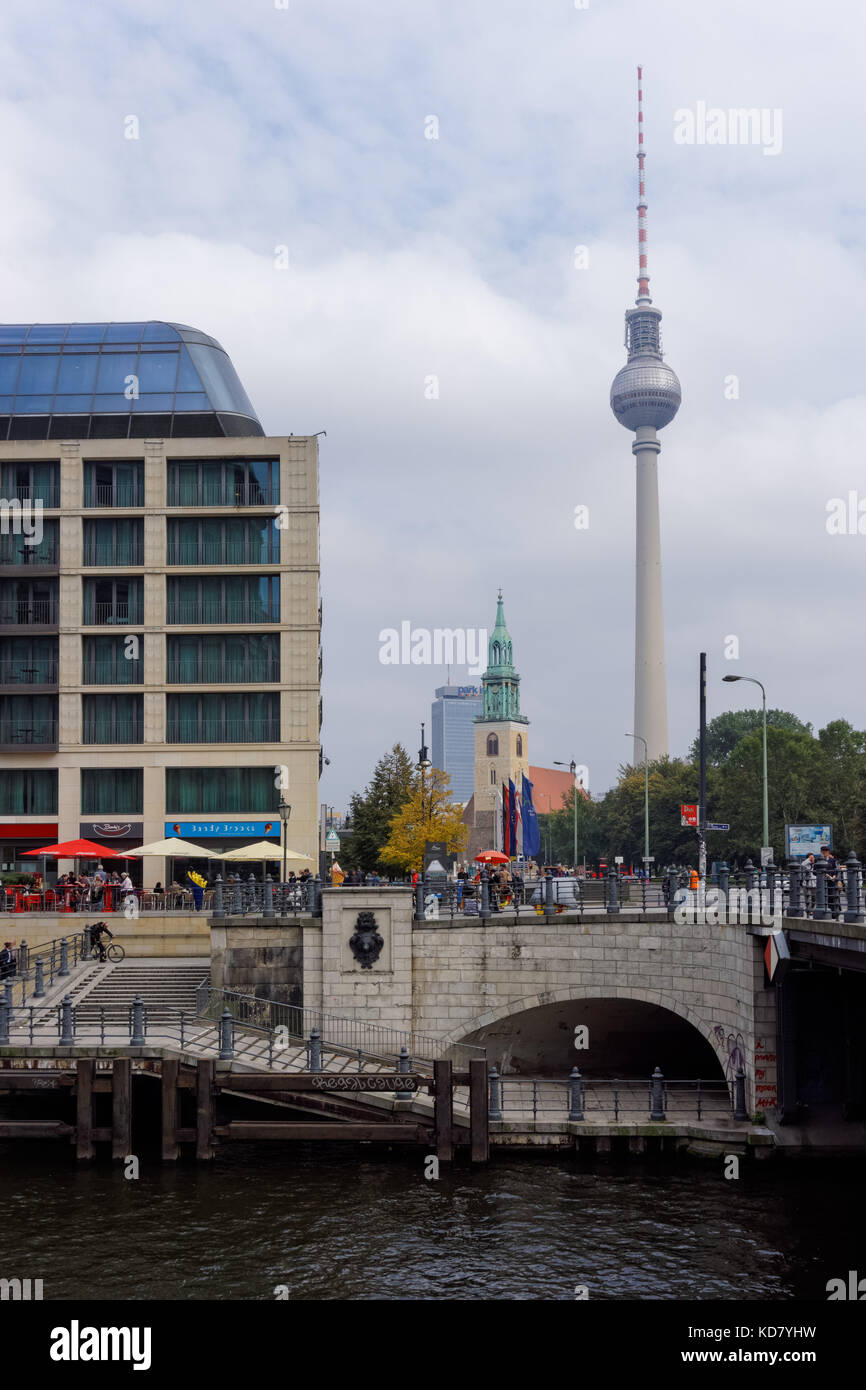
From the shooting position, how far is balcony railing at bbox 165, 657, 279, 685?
54250 mm

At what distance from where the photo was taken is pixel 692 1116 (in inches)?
1146

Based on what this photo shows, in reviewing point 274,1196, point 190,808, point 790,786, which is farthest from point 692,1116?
point 790,786

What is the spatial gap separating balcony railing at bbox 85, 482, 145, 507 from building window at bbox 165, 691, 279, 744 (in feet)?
27.6

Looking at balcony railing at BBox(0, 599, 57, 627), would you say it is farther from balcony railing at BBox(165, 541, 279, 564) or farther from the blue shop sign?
the blue shop sign

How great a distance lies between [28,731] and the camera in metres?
54.4

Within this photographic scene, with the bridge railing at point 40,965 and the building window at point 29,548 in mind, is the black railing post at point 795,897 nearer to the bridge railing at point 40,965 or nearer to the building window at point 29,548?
the bridge railing at point 40,965

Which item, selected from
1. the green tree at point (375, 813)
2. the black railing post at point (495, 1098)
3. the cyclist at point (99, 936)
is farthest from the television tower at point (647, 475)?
the black railing post at point (495, 1098)

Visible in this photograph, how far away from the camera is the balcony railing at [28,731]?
178ft

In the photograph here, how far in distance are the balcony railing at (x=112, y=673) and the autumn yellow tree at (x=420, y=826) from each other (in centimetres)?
1288

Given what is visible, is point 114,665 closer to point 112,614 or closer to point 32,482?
point 112,614
